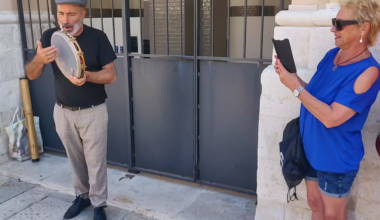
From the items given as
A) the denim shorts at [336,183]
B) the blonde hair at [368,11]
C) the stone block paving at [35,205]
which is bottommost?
the stone block paving at [35,205]

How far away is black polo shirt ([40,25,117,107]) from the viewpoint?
3.12 meters

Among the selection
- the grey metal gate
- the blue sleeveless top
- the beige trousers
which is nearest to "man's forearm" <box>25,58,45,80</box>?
the beige trousers

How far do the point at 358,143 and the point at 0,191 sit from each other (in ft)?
12.1

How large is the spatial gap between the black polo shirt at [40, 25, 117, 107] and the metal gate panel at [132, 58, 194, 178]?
94cm

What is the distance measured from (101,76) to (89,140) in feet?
1.98

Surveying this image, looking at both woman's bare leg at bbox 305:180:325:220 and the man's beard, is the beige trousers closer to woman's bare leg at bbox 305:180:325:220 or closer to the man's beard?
the man's beard

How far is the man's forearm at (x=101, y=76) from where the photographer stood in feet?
9.77

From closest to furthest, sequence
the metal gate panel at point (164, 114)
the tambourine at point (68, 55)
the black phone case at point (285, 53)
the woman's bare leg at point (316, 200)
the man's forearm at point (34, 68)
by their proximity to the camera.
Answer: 1. the black phone case at point (285, 53)
2. the woman's bare leg at point (316, 200)
3. the tambourine at point (68, 55)
4. the man's forearm at point (34, 68)
5. the metal gate panel at point (164, 114)

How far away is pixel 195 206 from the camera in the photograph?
366 cm

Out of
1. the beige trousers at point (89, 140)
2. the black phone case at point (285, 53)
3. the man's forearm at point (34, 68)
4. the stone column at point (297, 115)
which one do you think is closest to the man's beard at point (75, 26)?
the man's forearm at point (34, 68)

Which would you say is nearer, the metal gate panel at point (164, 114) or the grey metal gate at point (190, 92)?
the grey metal gate at point (190, 92)

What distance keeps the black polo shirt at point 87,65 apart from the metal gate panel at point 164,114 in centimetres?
94

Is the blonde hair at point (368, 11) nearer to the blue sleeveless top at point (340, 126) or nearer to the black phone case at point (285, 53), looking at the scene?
the blue sleeveless top at point (340, 126)

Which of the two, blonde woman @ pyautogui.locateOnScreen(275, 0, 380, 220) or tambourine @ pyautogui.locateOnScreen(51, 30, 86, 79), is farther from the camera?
tambourine @ pyautogui.locateOnScreen(51, 30, 86, 79)
